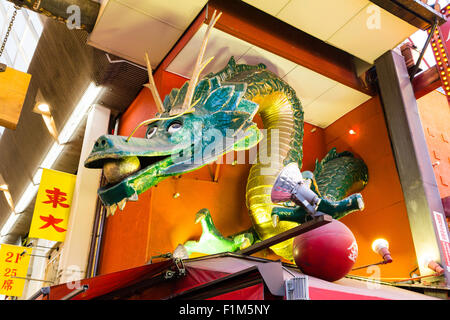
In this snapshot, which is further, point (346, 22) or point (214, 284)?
point (346, 22)

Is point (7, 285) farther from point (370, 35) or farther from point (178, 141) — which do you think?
point (370, 35)

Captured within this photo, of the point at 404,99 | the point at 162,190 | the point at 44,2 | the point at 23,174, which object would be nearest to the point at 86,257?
the point at 162,190

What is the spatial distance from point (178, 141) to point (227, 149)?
415mm

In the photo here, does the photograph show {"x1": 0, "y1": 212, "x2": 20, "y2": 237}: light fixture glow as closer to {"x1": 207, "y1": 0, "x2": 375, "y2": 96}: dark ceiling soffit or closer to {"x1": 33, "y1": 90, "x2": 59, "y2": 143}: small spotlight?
{"x1": 33, "y1": 90, "x2": 59, "y2": 143}: small spotlight

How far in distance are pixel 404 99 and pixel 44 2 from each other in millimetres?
3828

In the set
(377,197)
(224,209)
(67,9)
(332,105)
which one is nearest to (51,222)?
(224,209)

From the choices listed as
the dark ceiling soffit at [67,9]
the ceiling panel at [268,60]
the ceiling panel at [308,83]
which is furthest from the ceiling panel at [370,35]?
the dark ceiling soffit at [67,9]

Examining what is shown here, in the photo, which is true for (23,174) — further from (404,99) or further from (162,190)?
(404,99)

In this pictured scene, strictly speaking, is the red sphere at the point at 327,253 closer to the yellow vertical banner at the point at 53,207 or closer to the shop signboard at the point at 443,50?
the shop signboard at the point at 443,50

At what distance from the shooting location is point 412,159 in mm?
4258

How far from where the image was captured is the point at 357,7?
14.3 ft

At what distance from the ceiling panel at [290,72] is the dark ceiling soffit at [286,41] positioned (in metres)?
0.08

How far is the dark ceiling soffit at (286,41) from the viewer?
431 centimetres

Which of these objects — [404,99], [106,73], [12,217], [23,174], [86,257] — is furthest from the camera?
[12,217]
